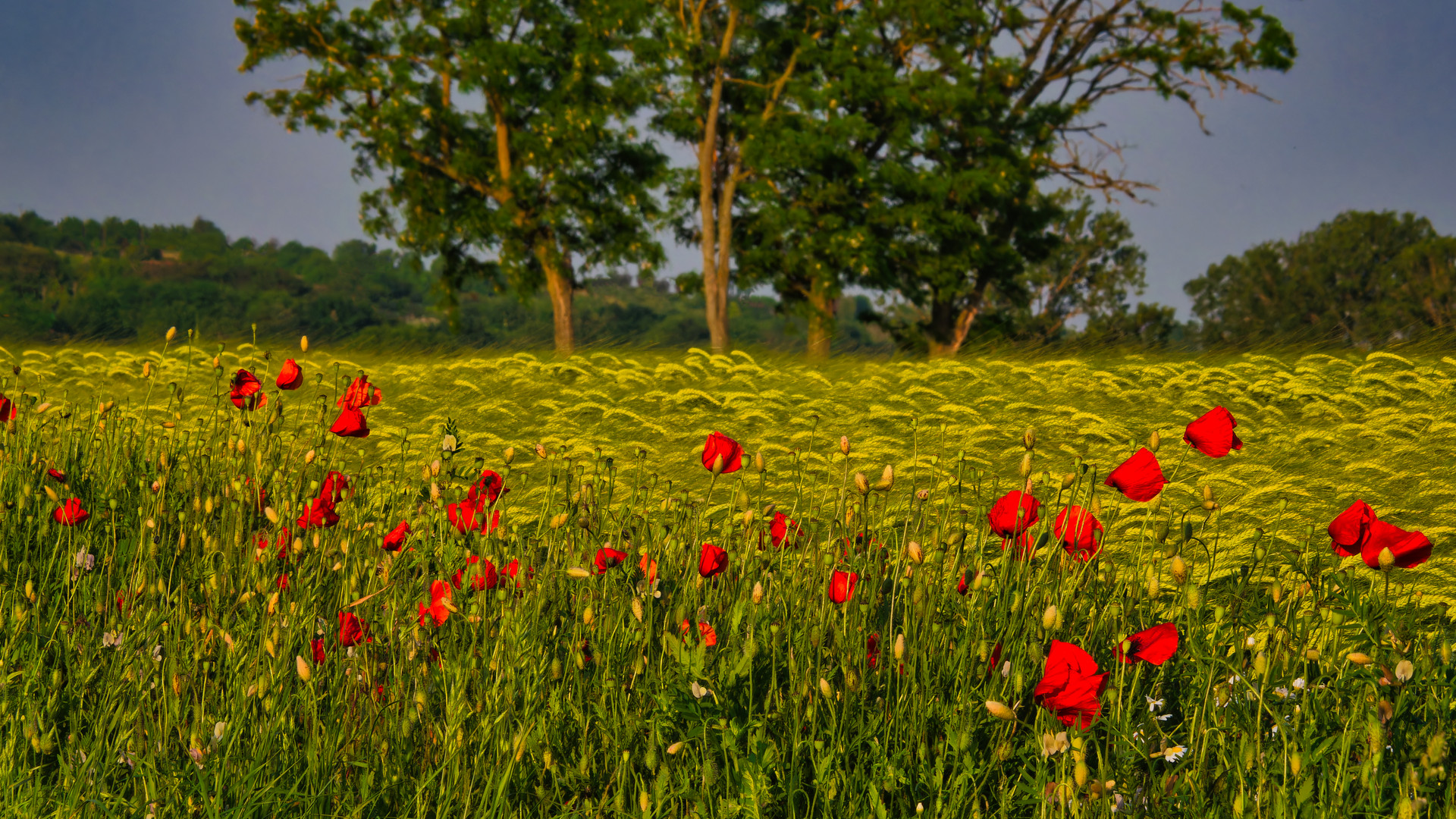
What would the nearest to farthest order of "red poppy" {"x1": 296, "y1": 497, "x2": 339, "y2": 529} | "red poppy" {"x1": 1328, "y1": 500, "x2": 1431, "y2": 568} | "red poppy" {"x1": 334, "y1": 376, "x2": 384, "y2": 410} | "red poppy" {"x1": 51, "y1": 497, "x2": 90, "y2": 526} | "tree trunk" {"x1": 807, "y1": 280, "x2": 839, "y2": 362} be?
1. "red poppy" {"x1": 1328, "y1": 500, "x2": 1431, "y2": 568}
2. "red poppy" {"x1": 296, "y1": 497, "x2": 339, "y2": 529}
3. "red poppy" {"x1": 51, "y1": 497, "x2": 90, "y2": 526}
4. "red poppy" {"x1": 334, "y1": 376, "x2": 384, "y2": 410}
5. "tree trunk" {"x1": 807, "y1": 280, "x2": 839, "y2": 362}

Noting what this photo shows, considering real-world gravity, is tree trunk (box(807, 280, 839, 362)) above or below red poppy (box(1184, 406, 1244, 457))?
above

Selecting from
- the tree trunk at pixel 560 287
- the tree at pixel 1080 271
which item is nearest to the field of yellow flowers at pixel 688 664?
the tree trunk at pixel 560 287

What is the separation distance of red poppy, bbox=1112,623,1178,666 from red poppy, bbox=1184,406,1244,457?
45cm

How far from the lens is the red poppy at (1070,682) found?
1674 mm

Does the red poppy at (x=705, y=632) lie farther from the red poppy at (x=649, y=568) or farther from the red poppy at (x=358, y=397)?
the red poppy at (x=358, y=397)

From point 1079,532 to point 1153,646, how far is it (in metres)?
0.31

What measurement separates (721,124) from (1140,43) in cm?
910

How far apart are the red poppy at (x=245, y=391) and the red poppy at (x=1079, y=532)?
2724 millimetres

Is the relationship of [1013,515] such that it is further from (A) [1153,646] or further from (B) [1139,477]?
(A) [1153,646]

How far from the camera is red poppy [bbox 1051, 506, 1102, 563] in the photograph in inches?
84.2

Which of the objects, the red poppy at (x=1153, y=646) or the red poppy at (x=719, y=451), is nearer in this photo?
the red poppy at (x=1153, y=646)

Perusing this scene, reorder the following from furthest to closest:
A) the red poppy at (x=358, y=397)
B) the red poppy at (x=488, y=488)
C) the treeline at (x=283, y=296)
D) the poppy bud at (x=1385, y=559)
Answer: the treeline at (x=283, y=296) < the red poppy at (x=358, y=397) < the red poppy at (x=488, y=488) < the poppy bud at (x=1385, y=559)

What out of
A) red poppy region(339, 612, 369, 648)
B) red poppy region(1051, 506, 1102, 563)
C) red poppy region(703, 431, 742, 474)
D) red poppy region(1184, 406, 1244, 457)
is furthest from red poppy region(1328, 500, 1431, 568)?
red poppy region(339, 612, 369, 648)

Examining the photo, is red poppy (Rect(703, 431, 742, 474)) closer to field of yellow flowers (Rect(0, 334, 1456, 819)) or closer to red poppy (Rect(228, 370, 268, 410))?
field of yellow flowers (Rect(0, 334, 1456, 819))
